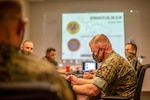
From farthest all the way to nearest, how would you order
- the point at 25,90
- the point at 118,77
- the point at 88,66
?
the point at 88,66, the point at 118,77, the point at 25,90

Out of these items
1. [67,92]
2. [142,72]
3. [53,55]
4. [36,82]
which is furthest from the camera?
[53,55]

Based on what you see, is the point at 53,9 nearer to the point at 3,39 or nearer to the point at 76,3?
the point at 76,3

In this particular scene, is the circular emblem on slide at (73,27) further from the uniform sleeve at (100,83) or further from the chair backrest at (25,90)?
the chair backrest at (25,90)

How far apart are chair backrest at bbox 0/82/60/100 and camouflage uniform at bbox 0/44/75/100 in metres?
0.04

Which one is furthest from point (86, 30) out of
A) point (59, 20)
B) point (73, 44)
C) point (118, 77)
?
point (118, 77)

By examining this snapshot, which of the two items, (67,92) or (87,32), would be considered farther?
(87,32)

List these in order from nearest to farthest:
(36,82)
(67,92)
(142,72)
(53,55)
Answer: (36,82) < (67,92) < (142,72) < (53,55)

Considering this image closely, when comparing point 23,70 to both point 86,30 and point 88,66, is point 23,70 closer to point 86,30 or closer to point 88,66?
point 88,66

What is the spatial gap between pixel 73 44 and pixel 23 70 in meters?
5.12

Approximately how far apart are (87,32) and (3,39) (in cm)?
508

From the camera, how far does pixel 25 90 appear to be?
0.64 m

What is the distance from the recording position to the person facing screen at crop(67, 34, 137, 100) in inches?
80.2

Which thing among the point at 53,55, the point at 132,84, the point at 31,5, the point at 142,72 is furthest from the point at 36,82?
the point at 31,5

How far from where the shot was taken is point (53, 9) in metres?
6.00
